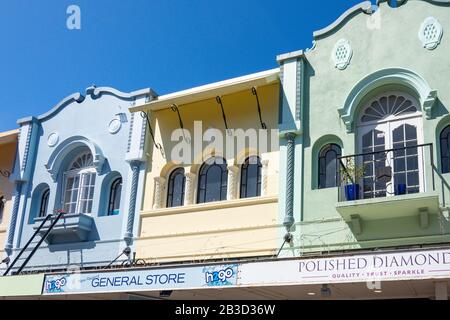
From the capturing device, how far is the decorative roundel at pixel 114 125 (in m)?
17.1

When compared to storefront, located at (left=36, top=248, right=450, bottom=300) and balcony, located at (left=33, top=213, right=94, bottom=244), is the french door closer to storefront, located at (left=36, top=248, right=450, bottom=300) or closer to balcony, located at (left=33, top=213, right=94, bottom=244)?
storefront, located at (left=36, top=248, right=450, bottom=300)

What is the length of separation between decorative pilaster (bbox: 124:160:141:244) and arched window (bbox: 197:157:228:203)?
5.64 ft

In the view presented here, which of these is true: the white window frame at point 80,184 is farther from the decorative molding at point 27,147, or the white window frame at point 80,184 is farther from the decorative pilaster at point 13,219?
the decorative pilaster at point 13,219

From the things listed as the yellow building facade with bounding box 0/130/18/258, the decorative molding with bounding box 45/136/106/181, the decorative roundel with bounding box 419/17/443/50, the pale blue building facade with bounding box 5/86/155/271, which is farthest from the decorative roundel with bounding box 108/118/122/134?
the decorative roundel with bounding box 419/17/443/50

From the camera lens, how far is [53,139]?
18016 millimetres

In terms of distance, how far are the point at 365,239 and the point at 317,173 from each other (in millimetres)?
2000

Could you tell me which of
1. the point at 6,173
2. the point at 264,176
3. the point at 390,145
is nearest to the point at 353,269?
the point at 390,145

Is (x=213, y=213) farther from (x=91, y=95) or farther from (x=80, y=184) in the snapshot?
(x=91, y=95)

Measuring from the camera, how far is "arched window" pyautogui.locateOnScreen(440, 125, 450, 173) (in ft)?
41.1
